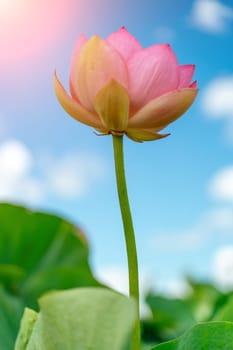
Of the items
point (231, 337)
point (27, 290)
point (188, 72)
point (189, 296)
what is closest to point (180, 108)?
point (188, 72)

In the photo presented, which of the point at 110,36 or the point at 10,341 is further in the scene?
A: the point at 10,341

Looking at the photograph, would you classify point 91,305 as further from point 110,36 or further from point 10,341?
point 10,341

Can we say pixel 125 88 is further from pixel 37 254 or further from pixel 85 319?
pixel 37 254

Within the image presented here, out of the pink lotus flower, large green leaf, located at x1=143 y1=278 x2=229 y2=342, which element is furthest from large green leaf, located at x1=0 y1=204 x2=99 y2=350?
the pink lotus flower

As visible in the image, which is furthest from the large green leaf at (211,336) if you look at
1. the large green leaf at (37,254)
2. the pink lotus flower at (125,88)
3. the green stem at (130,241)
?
the large green leaf at (37,254)

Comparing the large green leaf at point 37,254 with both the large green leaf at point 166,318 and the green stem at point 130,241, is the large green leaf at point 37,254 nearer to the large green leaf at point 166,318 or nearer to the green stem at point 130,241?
the large green leaf at point 166,318

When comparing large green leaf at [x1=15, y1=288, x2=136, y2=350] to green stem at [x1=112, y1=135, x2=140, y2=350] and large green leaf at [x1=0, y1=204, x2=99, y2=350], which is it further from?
large green leaf at [x1=0, y1=204, x2=99, y2=350]

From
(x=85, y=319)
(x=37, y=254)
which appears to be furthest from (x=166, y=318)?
(x=85, y=319)
